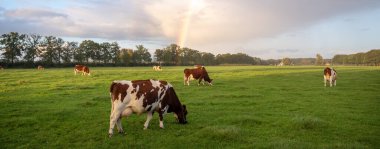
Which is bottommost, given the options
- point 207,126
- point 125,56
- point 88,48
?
A: point 207,126

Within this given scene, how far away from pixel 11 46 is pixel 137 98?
110 metres

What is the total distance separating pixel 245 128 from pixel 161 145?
3835 mm

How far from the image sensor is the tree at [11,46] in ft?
345

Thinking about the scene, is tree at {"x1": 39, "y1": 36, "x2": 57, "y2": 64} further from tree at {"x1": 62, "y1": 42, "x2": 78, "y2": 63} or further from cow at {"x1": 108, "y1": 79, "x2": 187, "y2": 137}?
cow at {"x1": 108, "y1": 79, "x2": 187, "y2": 137}

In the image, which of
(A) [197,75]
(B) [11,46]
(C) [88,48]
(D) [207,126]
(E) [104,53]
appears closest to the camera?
(D) [207,126]

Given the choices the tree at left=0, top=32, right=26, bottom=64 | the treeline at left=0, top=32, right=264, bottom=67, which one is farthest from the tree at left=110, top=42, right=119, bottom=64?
the tree at left=0, top=32, right=26, bottom=64

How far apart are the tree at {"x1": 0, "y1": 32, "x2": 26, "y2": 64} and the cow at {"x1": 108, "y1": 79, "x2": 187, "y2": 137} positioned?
346ft

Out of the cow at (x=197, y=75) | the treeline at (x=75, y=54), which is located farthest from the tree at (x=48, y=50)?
the cow at (x=197, y=75)

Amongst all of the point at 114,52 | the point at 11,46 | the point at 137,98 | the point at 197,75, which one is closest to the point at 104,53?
the point at 114,52

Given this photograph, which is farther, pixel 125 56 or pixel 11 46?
pixel 125 56

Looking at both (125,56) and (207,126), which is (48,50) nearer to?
(125,56)

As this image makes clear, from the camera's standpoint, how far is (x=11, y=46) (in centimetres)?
10662

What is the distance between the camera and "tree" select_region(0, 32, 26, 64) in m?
105

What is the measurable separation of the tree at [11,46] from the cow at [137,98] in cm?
10551
